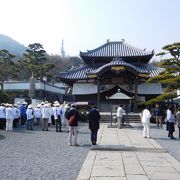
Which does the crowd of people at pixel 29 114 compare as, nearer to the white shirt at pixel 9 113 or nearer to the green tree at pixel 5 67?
the white shirt at pixel 9 113

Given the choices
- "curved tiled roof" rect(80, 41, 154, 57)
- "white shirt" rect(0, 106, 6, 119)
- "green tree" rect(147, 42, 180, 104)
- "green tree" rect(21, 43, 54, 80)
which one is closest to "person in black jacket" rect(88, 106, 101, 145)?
"white shirt" rect(0, 106, 6, 119)

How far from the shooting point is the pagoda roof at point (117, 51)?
38.2 m

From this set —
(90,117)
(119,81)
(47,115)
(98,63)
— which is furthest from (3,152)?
(98,63)

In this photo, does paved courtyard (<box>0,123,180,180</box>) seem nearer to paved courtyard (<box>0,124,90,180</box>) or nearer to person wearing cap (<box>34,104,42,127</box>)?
paved courtyard (<box>0,124,90,180</box>)

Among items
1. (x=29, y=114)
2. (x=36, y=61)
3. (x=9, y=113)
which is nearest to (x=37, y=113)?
(x=29, y=114)

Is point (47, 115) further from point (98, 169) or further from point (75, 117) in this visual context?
point (98, 169)

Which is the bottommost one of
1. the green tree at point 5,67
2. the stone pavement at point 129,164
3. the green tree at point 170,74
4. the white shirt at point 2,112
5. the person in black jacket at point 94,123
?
the stone pavement at point 129,164

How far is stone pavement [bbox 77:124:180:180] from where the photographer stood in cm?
828

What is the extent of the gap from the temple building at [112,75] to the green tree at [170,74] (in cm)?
337

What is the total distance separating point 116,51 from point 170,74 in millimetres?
11239

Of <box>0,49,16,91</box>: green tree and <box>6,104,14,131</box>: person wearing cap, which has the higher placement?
<box>0,49,16,91</box>: green tree

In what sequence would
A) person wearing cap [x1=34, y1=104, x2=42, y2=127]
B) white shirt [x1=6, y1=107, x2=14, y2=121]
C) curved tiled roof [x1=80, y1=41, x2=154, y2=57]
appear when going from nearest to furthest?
white shirt [x1=6, y1=107, x2=14, y2=121] < person wearing cap [x1=34, y1=104, x2=42, y2=127] < curved tiled roof [x1=80, y1=41, x2=154, y2=57]

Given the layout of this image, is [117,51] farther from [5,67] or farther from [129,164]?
[129,164]

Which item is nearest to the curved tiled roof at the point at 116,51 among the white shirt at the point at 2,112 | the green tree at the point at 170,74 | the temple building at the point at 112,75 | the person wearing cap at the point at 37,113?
the temple building at the point at 112,75
